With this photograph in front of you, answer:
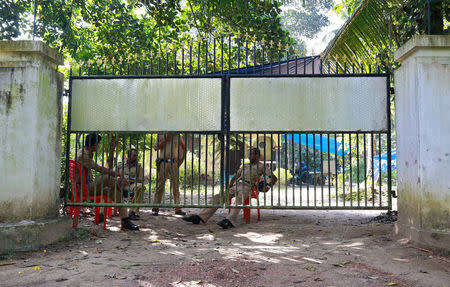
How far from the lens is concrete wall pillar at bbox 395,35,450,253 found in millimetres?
3732

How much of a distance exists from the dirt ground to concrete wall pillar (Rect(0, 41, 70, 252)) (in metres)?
0.40

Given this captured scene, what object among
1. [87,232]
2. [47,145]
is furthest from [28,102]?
[87,232]

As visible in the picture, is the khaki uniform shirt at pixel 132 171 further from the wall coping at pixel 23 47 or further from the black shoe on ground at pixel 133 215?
the wall coping at pixel 23 47

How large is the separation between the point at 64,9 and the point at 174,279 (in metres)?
6.96

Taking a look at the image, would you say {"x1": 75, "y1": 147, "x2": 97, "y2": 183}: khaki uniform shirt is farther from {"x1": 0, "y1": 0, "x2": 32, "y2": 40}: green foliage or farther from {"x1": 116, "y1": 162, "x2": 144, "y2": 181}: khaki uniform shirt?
{"x1": 0, "y1": 0, "x2": 32, "y2": 40}: green foliage

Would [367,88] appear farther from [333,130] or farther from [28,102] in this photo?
[28,102]

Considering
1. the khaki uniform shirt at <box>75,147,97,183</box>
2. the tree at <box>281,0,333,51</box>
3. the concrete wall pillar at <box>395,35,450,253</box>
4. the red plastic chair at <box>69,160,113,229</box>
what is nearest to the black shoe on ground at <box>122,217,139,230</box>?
the red plastic chair at <box>69,160,113,229</box>

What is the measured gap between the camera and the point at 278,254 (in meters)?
3.71

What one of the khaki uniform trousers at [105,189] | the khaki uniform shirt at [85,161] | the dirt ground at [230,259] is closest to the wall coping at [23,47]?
the khaki uniform shirt at [85,161]

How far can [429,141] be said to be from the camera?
378cm

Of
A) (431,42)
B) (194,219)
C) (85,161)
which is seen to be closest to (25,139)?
(85,161)

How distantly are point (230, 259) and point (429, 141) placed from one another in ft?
7.67

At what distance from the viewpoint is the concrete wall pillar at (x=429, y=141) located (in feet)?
12.2

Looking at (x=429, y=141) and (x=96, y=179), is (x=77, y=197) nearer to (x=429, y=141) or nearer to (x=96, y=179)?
(x=96, y=179)
